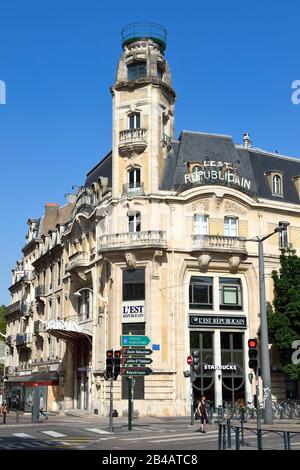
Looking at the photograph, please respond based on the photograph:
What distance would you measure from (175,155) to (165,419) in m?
17.3

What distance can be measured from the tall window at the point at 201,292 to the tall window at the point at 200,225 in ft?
9.47

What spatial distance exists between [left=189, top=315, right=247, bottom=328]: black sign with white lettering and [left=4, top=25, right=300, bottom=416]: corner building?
7cm

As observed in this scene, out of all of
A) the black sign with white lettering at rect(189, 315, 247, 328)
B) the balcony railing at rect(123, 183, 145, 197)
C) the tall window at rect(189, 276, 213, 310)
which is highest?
the balcony railing at rect(123, 183, 145, 197)

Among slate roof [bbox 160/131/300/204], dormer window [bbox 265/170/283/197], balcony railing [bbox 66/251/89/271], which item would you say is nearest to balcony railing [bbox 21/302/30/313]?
balcony railing [bbox 66/251/89/271]

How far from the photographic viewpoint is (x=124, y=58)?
4550 centimetres

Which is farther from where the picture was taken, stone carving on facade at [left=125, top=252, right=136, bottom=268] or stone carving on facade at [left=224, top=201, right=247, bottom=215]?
stone carving on facade at [left=224, top=201, right=247, bottom=215]

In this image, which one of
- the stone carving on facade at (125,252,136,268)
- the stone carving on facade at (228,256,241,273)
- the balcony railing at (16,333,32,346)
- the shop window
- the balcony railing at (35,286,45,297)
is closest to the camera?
the stone carving on facade at (125,252,136,268)

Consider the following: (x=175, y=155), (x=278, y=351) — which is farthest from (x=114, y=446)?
(x=175, y=155)

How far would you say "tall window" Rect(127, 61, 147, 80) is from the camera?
147 ft

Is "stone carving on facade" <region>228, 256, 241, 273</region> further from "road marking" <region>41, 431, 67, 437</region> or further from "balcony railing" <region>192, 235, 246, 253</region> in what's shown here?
"road marking" <region>41, 431, 67, 437</region>

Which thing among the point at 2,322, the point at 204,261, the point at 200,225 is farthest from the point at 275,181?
the point at 2,322

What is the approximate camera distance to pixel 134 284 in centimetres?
4131

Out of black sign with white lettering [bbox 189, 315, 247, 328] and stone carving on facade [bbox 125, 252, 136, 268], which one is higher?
stone carving on facade [bbox 125, 252, 136, 268]
